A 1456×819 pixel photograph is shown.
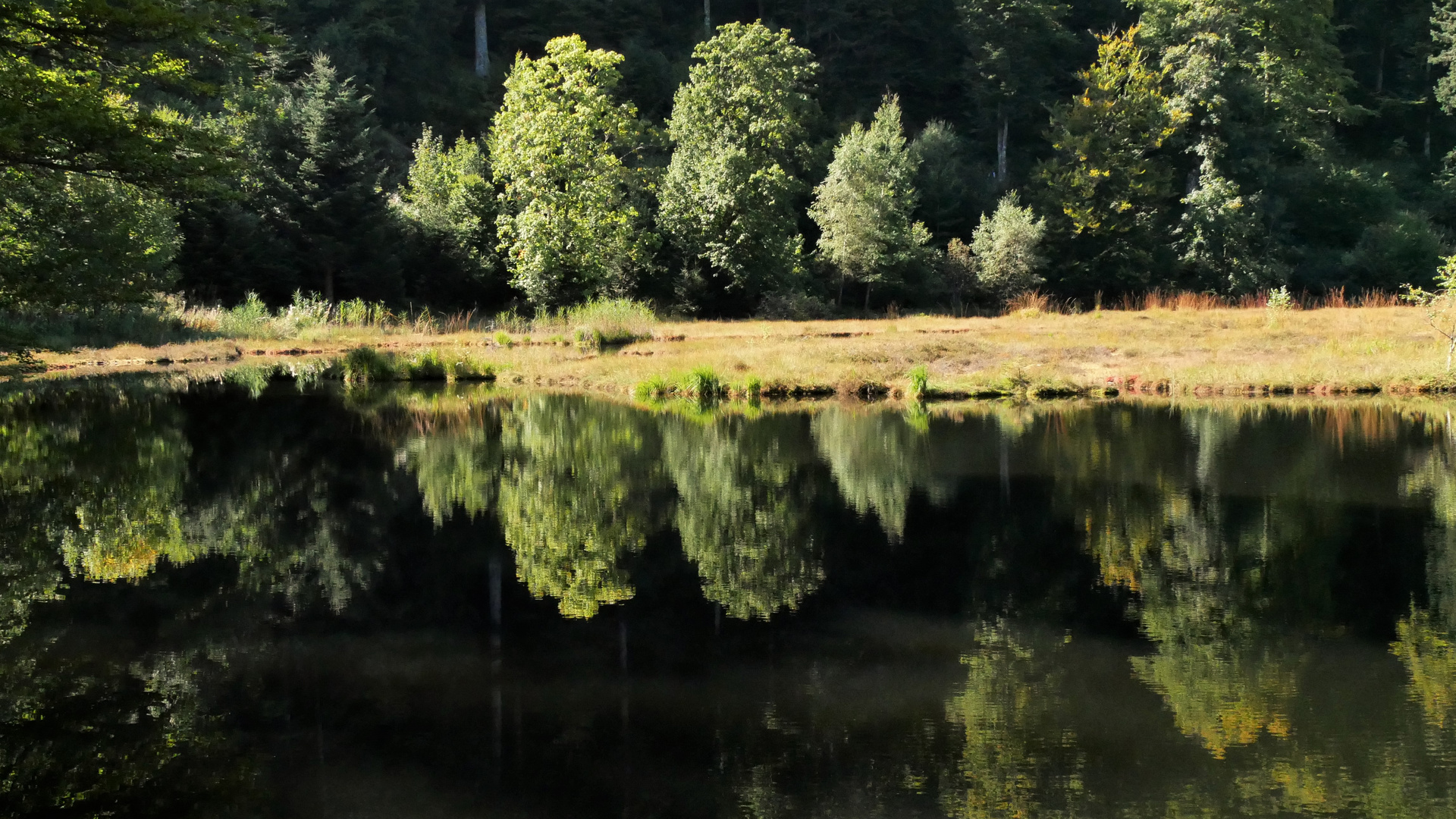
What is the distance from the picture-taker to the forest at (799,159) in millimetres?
40500

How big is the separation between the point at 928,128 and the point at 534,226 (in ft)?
75.7

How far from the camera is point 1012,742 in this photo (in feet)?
17.4

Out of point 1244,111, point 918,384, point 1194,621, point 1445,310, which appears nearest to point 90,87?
point 918,384

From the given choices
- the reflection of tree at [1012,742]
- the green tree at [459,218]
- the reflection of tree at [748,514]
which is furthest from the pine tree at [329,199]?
the reflection of tree at [1012,742]

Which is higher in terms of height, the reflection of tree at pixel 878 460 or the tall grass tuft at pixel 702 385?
the tall grass tuft at pixel 702 385

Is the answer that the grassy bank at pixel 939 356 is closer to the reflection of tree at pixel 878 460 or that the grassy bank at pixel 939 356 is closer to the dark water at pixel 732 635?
the reflection of tree at pixel 878 460

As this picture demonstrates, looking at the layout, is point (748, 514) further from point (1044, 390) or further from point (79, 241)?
point (79, 241)

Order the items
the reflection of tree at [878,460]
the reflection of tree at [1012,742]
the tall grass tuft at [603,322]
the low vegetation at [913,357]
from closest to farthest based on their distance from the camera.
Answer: the reflection of tree at [1012,742] < the reflection of tree at [878,460] < the low vegetation at [913,357] < the tall grass tuft at [603,322]

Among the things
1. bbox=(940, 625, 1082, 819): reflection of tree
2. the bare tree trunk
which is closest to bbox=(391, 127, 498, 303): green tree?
the bare tree trunk

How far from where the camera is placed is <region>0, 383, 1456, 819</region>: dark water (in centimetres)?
495

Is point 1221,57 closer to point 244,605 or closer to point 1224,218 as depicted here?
point 1224,218

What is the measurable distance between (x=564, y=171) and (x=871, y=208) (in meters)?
12.3

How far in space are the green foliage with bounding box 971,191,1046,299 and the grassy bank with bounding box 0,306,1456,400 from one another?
948 centimetres

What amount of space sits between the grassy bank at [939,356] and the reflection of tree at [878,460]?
503 centimetres
